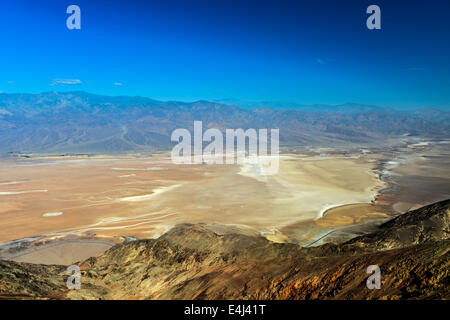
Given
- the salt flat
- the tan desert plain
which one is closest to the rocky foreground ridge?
the tan desert plain

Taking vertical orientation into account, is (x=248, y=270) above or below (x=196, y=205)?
above

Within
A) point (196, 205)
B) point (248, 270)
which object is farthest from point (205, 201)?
point (248, 270)

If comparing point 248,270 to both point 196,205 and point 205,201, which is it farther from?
point 205,201

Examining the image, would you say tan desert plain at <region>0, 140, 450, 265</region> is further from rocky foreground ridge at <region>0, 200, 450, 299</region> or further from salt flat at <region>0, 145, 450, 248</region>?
rocky foreground ridge at <region>0, 200, 450, 299</region>

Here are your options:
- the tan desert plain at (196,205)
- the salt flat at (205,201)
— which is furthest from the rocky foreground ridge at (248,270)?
the salt flat at (205,201)

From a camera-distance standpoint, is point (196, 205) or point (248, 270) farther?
point (196, 205)
